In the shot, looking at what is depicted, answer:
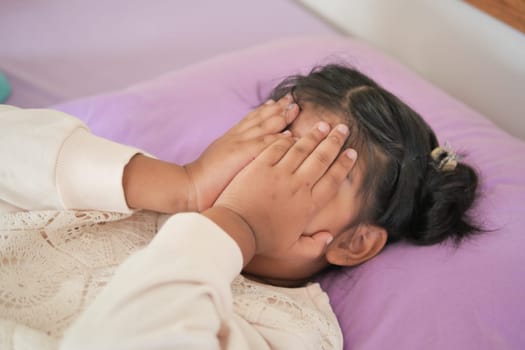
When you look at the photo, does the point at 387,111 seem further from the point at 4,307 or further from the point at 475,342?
the point at 4,307

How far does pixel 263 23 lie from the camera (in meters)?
1.64

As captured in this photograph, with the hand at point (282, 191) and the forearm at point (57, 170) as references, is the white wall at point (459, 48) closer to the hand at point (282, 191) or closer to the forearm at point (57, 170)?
the hand at point (282, 191)

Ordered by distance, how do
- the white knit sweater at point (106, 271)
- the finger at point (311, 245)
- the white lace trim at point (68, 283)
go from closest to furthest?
the white knit sweater at point (106, 271) < the white lace trim at point (68, 283) < the finger at point (311, 245)

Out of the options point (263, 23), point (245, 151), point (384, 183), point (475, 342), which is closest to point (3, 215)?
point (245, 151)

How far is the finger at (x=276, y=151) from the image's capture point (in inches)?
29.4

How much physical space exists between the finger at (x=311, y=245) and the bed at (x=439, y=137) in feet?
0.33

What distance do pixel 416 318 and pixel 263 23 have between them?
1130 mm

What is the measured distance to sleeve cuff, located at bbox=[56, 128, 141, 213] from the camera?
2.44ft

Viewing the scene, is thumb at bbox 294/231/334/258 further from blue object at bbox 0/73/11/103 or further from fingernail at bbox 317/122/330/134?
blue object at bbox 0/73/11/103

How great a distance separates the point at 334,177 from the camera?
76 cm

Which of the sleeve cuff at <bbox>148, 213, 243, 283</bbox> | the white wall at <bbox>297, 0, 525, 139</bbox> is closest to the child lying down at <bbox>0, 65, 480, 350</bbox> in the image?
the sleeve cuff at <bbox>148, 213, 243, 283</bbox>

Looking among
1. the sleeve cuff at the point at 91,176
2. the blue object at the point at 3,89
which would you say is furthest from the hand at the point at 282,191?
the blue object at the point at 3,89

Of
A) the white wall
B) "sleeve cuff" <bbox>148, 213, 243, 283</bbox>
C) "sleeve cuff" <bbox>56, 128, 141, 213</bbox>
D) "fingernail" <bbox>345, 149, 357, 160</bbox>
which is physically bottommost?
"sleeve cuff" <bbox>56, 128, 141, 213</bbox>

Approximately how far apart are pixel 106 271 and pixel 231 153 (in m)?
0.24
